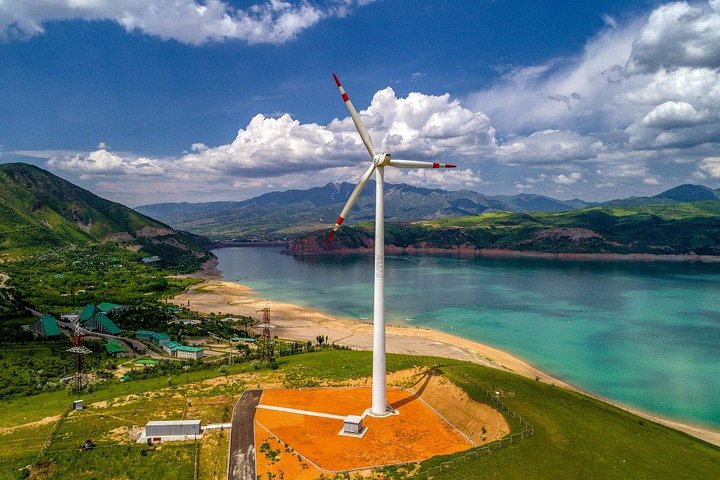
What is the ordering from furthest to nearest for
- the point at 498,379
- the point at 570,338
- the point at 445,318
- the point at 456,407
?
the point at 445,318, the point at 570,338, the point at 498,379, the point at 456,407

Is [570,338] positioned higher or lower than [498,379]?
lower

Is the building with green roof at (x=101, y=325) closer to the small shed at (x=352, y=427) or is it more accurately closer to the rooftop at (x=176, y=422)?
the rooftop at (x=176, y=422)

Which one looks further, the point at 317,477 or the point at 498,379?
the point at 498,379

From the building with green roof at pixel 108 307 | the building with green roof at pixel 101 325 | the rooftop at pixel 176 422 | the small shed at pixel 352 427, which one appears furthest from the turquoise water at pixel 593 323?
the building with green roof at pixel 101 325

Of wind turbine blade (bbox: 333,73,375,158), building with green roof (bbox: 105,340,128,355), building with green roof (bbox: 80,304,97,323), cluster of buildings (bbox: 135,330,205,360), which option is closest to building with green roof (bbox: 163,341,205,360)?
cluster of buildings (bbox: 135,330,205,360)

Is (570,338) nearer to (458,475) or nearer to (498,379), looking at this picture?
(498,379)

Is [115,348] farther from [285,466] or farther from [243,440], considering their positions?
[285,466]

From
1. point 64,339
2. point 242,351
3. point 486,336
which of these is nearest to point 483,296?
point 486,336

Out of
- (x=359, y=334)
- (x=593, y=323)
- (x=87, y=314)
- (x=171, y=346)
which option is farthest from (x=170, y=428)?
(x=593, y=323)

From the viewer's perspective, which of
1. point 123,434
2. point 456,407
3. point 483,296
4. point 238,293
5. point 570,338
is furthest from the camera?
point 238,293
